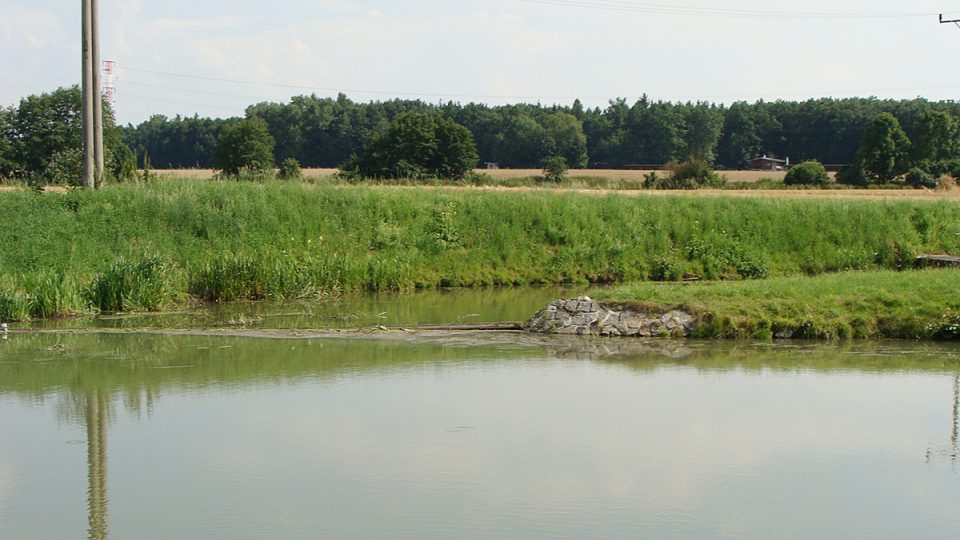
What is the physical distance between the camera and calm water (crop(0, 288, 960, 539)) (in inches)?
330

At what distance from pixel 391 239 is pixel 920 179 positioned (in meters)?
46.4

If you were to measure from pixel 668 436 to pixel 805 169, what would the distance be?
54099 millimetres

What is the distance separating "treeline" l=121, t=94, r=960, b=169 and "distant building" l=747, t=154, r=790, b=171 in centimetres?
252

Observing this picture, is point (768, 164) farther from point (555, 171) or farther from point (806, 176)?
point (555, 171)

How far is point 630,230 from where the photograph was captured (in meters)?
29.3

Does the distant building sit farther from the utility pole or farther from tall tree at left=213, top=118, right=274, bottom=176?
the utility pole

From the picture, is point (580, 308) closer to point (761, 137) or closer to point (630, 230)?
point (630, 230)

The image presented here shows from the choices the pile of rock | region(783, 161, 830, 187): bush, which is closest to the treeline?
region(783, 161, 830, 187): bush

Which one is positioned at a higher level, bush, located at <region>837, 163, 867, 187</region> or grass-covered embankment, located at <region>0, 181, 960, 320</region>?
bush, located at <region>837, 163, 867, 187</region>

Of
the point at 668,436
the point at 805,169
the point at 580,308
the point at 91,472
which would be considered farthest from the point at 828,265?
the point at 805,169

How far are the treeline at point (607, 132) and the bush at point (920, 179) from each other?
24059 millimetres

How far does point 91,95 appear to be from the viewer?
25.2 metres

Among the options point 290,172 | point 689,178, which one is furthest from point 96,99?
point 689,178

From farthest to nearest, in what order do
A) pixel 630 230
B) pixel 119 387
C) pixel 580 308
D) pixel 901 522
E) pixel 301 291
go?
1. pixel 630 230
2. pixel 301 291
3. pixel 580 308
4. pixel 119 387
5. pixel 901 522
